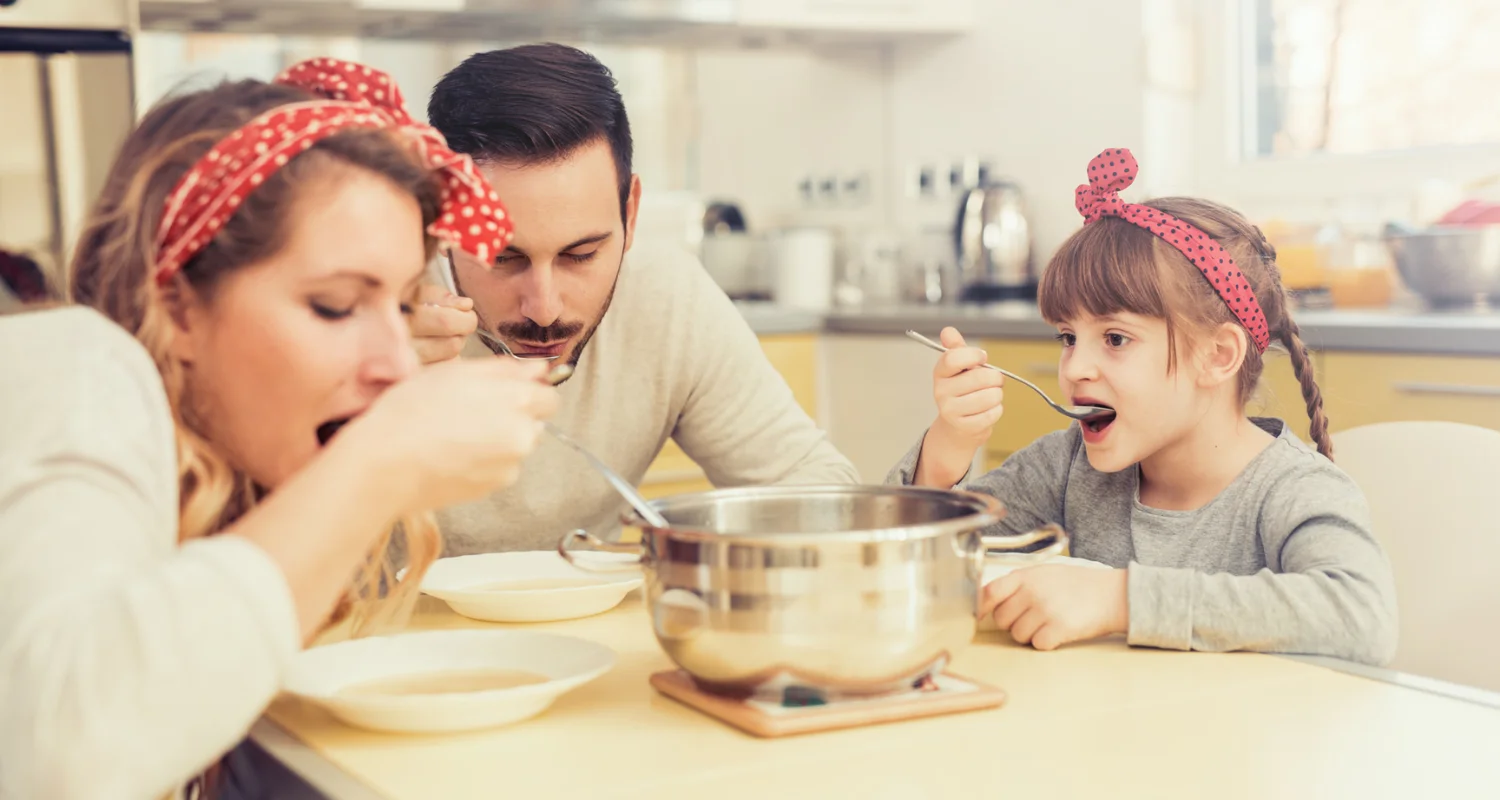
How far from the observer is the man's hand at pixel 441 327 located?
4.75 ft

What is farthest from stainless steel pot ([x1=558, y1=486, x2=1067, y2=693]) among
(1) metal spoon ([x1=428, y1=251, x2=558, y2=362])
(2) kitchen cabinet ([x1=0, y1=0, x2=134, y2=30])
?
(2) kitchen cabinet ([x1=0, y1=0, x2=134, y2=30])

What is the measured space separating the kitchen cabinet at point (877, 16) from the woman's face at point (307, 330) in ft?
9.22

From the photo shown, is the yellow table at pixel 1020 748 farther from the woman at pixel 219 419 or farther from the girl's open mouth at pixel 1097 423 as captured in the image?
the girl's open mouth at pixel 1097 423

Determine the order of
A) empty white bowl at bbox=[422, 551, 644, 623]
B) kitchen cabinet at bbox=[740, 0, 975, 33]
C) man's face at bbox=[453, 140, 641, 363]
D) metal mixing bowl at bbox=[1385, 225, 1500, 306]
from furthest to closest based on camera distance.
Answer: kitchen cabinet at bbox=[740, 0, 975, 33] < metal mixing bowl at bbox=[1385, 225, 1500, 306] < man's face at bbox=[453, 140, 641, 363] < empty white bowl at bbox=[422, 551, 644, 623]

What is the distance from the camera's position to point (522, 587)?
4.26 feet

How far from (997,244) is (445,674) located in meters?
2.65

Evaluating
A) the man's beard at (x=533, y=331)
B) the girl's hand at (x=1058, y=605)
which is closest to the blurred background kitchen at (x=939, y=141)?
the man's beard at (x=533, y=331)

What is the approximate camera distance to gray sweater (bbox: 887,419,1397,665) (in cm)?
104

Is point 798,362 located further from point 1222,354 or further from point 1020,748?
point 1020,748

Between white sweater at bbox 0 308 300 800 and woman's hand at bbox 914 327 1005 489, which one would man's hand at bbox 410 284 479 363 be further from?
white sweater at bbox 0 308 300 800

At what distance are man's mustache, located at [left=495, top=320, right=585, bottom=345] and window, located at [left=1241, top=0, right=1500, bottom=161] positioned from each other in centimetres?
208

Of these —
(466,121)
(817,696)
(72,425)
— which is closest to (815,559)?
(817,696)

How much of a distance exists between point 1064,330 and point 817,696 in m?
0.78

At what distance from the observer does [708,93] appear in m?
4.06
